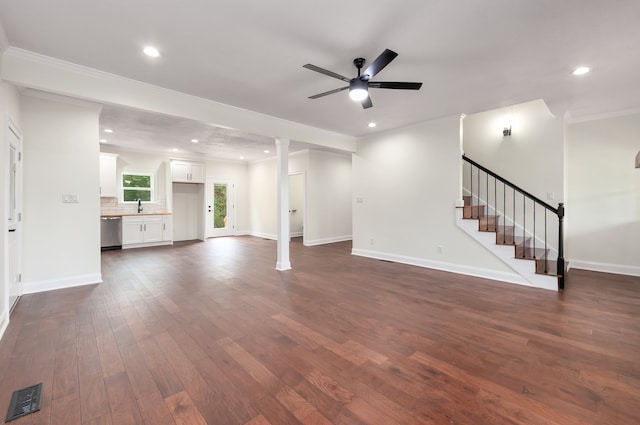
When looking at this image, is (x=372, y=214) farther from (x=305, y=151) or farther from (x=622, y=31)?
(x=622, y=31)

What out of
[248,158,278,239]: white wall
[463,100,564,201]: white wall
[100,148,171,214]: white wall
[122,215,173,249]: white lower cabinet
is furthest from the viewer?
[248,158,278,239]: white wall

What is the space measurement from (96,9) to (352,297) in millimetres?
3757

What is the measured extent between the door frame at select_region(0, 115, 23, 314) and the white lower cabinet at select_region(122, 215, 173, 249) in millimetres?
3779

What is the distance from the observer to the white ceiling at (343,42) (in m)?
2.23

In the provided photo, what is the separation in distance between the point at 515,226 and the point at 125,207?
30.6ft

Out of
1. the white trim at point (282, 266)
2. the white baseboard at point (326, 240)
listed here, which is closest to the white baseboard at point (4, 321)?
the white trim at point (282, 266)

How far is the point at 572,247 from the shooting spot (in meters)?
5.28

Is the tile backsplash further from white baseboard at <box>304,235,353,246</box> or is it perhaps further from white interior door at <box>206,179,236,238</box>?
white baseboard at <box>304,235,353,246</box>

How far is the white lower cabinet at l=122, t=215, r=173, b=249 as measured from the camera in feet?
24.2

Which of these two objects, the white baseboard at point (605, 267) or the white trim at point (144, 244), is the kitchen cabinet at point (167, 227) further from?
the white baseboard at point (605, 267)

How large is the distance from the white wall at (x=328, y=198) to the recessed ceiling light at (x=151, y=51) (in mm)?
5243

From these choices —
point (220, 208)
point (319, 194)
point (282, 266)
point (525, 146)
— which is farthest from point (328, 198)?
point (525, 146)

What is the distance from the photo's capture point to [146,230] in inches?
302

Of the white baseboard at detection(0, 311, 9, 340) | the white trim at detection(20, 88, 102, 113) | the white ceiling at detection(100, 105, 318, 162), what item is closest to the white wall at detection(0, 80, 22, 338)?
the white baseboard at detection(0, 311, 9, 340)
